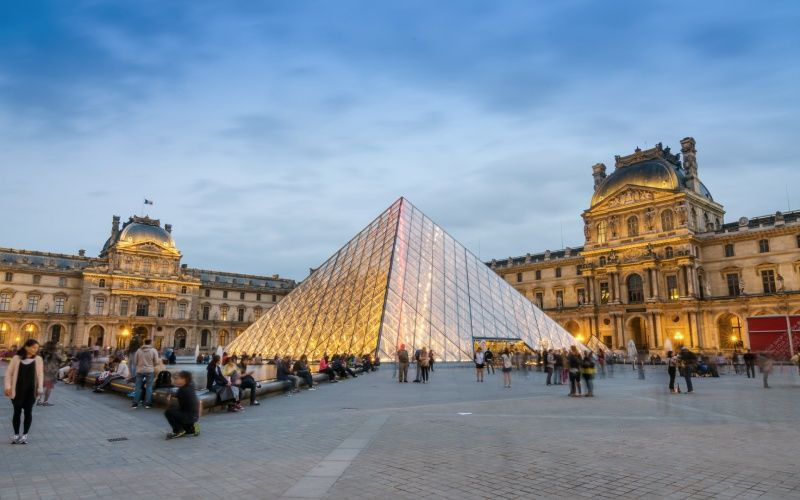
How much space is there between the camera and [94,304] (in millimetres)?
58000

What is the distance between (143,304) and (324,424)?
61463 mm

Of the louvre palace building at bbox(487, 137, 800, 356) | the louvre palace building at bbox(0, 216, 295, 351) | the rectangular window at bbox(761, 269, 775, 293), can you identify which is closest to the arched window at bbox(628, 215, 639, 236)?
the louvre palace building at bbox(487, 137, 800, 356)

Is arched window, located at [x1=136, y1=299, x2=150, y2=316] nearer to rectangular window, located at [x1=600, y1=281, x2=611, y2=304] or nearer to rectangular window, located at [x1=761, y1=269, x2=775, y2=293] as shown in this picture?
rectangular window, located at [x1=600, y1=281, x2=611, y2=304]

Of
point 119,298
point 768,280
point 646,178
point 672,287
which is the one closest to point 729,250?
point 768,280

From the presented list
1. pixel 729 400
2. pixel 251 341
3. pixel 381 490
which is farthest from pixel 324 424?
pixel 251 341

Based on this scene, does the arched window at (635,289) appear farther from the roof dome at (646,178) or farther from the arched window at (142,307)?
the arched window at (142,307)

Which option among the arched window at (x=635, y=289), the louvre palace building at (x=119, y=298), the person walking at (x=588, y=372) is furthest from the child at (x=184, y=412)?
the louvre palace building at (x=119, y=298)

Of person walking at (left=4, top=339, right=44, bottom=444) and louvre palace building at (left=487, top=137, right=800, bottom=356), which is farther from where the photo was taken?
louvre palace building at (left=487, top=137, right=800, bottom=356)

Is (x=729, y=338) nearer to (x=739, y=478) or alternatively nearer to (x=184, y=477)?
(x=739, y=478)

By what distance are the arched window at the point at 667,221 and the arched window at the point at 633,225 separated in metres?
2.43

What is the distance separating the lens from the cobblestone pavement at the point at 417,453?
4.19 meters

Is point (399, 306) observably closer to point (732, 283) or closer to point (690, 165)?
point (732, 283)

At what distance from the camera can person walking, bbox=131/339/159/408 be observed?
9359mm

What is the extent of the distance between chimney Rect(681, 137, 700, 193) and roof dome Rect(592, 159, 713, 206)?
1.65 feet
